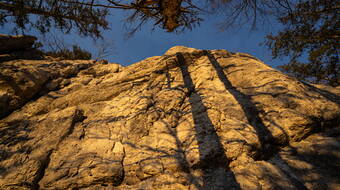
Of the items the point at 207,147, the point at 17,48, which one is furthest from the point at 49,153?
the point at 17,48

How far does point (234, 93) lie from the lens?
3203 mm

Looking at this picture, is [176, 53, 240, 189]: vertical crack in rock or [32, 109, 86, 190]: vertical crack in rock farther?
[32, 109, 86, 190]: vertical crack in rock

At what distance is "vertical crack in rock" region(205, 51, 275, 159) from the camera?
7.32 ft

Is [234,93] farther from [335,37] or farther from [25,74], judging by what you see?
[25,74]

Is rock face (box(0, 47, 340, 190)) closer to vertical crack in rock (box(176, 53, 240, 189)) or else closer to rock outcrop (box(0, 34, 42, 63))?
vertical crack in rock (box(176, 53, 240, 189))

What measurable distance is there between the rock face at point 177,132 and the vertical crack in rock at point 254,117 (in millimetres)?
16

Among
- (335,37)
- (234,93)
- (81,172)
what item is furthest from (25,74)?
(335,37)

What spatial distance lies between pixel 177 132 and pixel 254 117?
154 centimetres

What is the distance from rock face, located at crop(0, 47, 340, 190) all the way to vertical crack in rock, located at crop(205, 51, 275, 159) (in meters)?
0.02

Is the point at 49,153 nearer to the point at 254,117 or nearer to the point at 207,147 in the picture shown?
the point at 207,147

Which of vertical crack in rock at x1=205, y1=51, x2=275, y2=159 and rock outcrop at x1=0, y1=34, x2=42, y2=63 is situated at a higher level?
rock outcrop at x1=0, y1=34, x2=42, y2=63

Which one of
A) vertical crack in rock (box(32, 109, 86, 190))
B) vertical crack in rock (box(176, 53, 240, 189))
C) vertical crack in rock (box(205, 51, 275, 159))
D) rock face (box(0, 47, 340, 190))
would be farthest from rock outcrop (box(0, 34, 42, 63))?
vertical crack in rock (box(205, 51, 275, 159))

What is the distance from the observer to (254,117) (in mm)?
2631

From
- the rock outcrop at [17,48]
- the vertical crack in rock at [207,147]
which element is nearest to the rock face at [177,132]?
the vertical crack in rock at [207,147]
